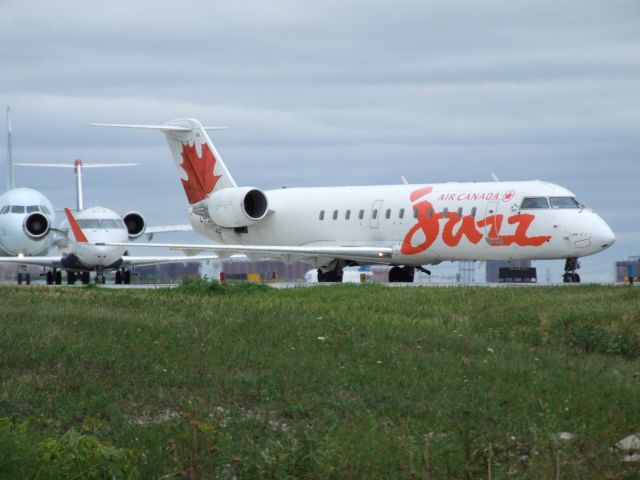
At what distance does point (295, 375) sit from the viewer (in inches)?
501

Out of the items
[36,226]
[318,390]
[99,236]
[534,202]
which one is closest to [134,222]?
[36,226]

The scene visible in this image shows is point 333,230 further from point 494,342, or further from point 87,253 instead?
point 494,342

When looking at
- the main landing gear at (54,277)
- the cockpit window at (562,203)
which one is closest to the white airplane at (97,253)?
the main landing gear at (54,277)

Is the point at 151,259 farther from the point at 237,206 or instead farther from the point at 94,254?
the point at 237,206

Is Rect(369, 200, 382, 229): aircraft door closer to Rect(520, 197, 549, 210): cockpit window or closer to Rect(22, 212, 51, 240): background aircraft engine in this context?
Rect(520, 197, 549, 210): cockpit window

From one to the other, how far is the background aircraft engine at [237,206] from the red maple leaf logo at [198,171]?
2.90 ft

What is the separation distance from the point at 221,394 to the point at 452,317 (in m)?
5.44

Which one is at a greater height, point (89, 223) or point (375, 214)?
point (375, 214)

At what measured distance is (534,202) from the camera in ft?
101

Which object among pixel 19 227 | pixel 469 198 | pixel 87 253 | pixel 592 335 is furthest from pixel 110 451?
pixel 19 227

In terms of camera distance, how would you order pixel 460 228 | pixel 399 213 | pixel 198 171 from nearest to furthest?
pixel 460 228, pixel 399 213, pixel 198 171

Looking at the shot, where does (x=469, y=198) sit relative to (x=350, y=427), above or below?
above

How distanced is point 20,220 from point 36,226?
65 centimetres

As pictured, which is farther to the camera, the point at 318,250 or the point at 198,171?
the point at 198,171
